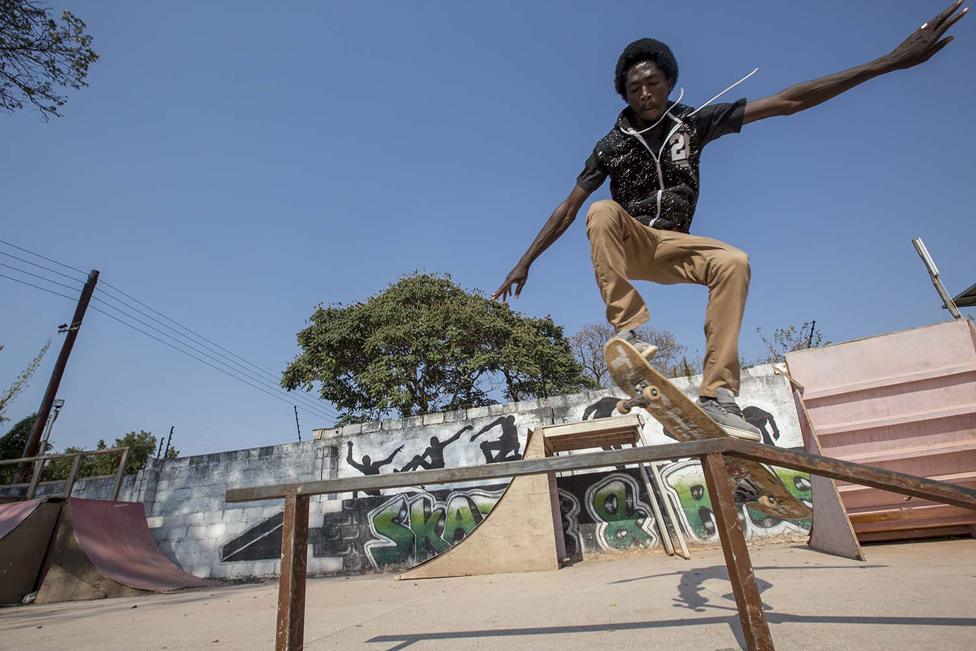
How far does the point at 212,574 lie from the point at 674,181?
44.2 feet

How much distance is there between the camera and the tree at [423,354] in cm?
2312

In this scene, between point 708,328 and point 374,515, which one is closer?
point 708,328

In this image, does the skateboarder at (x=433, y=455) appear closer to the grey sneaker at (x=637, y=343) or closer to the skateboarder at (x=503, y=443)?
the skateboarder at (x=503, y=443)

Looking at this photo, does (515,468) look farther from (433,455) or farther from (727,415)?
(433,455)

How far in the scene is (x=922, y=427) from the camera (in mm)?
5383

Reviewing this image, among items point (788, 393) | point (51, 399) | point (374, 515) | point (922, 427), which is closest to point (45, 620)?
point (374, 515)

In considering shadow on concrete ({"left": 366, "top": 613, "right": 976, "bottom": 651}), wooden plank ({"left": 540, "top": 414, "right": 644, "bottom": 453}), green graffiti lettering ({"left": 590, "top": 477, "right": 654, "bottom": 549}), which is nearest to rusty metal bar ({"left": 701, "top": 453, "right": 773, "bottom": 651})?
shadow on concrete ({"left": 366, "top": 613, "right": 976, "bottom": 651})

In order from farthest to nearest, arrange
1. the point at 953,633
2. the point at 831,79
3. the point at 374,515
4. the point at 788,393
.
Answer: the point at 374,515 → the point at 788,393 → the point at 831,79 → the point at 953,633

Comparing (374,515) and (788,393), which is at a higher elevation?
(788,393)

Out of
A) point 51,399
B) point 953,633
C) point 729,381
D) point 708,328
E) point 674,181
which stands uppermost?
point 51,399

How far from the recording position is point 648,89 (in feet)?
9.25

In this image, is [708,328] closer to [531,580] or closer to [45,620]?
[531,580]

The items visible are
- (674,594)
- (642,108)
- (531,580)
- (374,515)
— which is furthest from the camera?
(374,515)

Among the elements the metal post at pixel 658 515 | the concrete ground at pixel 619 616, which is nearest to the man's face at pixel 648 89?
the concrete ground at pixel 619 616
